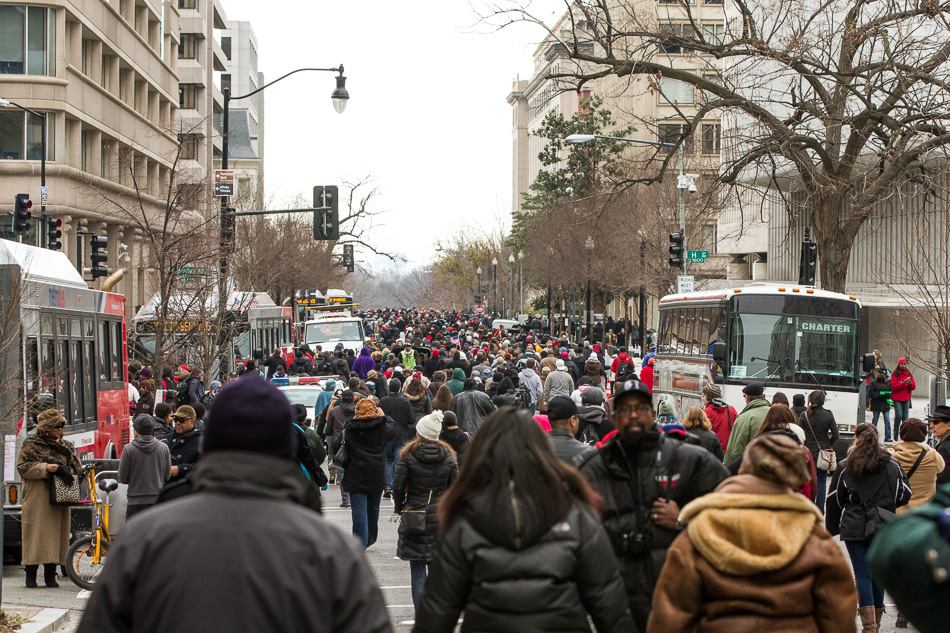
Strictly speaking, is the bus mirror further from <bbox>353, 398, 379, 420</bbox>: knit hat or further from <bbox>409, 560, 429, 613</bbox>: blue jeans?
<bbox>409, 560, 429, 613</bbox>: blue jeans

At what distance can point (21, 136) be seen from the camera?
130 ft

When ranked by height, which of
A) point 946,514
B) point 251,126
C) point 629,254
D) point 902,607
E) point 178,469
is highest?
point 251,126

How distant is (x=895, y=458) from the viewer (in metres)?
8.68

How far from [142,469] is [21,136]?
33485 millimetres

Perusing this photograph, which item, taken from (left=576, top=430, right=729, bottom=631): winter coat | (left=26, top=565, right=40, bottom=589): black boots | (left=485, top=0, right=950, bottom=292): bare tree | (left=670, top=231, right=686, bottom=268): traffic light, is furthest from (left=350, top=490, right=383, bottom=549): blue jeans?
(left=670, top=231, right=686, bottom=268): traffic light

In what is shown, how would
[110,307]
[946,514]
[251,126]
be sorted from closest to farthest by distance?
[946,514] → [110,307] → [251,126]

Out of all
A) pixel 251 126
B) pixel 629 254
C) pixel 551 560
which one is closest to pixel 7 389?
pixel 551 560

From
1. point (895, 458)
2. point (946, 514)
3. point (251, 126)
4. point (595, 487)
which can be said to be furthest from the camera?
point (251, 126)

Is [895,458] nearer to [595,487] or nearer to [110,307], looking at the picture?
[595,487]

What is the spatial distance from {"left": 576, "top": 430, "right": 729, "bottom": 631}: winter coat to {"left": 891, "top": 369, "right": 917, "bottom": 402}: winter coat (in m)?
18.8

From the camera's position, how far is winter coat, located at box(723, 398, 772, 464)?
10.7 m

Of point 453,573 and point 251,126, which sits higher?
point 251,126

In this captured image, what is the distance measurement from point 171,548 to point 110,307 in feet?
48.1

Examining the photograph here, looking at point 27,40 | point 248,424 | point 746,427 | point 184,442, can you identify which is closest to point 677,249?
point 746,427
